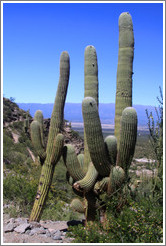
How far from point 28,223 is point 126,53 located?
5.04 metres

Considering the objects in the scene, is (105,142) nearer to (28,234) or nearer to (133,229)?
(133,229)

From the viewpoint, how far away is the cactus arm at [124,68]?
816cm

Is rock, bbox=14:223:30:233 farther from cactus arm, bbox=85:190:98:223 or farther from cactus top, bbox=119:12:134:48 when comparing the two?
cactus top, bbox=119:12:134:48

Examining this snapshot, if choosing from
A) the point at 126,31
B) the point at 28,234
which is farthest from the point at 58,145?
the point at 126,31

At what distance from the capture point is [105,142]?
7.68 m

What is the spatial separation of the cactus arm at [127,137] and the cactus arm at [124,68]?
2.42 feet

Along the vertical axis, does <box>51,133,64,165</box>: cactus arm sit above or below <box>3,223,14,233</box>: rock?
above

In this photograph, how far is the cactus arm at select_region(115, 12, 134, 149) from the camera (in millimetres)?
8156

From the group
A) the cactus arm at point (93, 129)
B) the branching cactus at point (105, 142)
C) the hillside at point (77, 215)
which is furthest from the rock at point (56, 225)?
the cactus arm at point (93, 129)

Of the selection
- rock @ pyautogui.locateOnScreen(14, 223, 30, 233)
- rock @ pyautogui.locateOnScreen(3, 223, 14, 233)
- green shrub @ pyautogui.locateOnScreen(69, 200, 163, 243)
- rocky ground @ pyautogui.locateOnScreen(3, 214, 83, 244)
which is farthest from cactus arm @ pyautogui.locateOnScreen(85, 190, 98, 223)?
rock @ pyautogui.locateOnScreen(3, 223, 14, 233)

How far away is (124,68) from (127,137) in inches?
75.7

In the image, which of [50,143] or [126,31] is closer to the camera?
[126,31]

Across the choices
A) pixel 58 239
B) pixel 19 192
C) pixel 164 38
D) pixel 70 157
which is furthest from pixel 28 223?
pixel 164 38

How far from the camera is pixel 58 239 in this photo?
7613 millimetres
